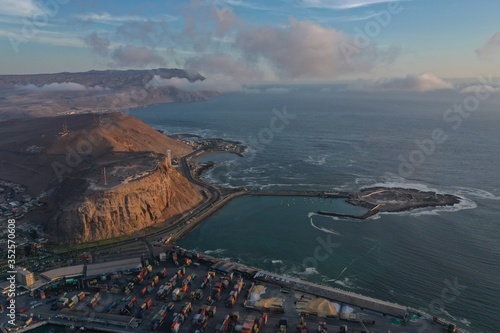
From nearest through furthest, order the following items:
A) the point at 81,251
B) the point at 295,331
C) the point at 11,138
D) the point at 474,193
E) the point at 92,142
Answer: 1. the point at 295,331
2. the point at 81,251
3. the point at 474,193
4. the point at 92,142
5. the point at 11,138

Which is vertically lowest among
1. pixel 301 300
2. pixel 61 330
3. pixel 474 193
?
pixel 61 330

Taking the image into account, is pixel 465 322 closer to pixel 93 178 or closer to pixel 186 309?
pixel 186 309

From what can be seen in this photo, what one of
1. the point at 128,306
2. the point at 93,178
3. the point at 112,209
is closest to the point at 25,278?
the point at 128,306

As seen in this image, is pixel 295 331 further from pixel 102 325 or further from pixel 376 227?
pixel 376 227

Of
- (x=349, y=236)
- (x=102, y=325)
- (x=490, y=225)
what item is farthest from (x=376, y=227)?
(x=102, y=325)

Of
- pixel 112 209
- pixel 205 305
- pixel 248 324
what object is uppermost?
pixel 112 209

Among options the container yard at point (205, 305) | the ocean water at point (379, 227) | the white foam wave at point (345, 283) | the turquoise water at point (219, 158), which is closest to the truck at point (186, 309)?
the container yard at point (205, 305)

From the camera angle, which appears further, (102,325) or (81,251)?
(81,251)
